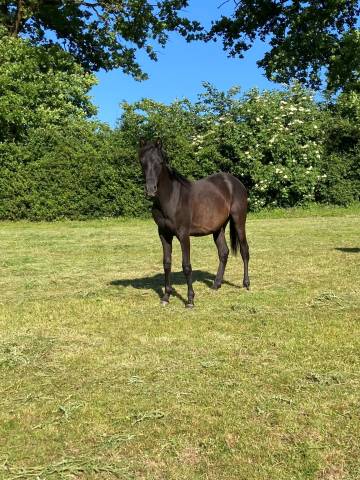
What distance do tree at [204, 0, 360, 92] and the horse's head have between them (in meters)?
14.7

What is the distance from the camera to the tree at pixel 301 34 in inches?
759

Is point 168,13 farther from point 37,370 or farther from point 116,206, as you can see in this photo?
point 37,370

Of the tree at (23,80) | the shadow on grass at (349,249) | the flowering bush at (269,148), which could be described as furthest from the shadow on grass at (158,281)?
the tree at (23,80)

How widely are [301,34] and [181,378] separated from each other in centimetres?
1960

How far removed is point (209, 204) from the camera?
786 cm

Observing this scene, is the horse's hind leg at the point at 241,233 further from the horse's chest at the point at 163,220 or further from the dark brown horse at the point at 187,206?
the horse's chest at the point at 163,220

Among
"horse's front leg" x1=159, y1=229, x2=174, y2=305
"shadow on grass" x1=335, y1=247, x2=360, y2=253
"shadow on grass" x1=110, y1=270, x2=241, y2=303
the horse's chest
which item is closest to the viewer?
the horse's chest

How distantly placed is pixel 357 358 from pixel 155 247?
363 inches

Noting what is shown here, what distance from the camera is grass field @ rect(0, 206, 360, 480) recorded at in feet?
10.2

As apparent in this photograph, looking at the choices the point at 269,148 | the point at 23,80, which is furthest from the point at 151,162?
the point at 23,80

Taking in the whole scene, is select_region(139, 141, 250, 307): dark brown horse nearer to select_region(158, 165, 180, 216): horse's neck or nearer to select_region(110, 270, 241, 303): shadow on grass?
select_region(158, 165, 180, 216): horse's neck

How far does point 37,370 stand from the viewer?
4703 millimetres

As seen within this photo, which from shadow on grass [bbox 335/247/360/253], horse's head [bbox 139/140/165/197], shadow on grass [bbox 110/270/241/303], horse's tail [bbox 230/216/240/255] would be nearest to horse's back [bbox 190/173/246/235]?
horse's tail [bbox 230/216/240/255]

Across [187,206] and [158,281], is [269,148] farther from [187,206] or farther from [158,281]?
[187,206]
